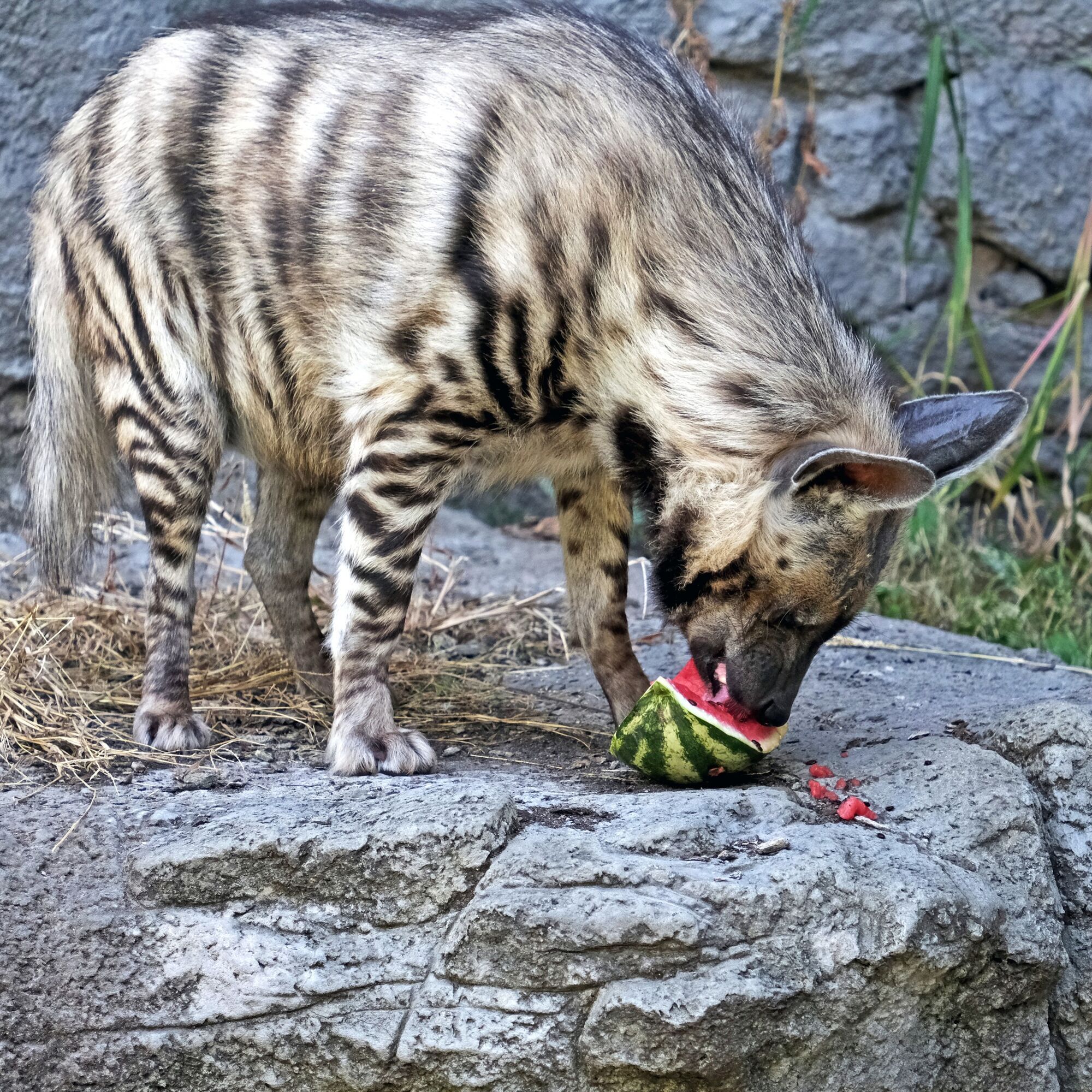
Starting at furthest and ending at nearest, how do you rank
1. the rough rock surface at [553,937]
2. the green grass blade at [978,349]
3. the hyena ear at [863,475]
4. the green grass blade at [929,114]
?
the green grass blade at [978,349] < the green grass blade at [929,114] < the hyena ear at [863,475] < the rough rock surface at [553,937]

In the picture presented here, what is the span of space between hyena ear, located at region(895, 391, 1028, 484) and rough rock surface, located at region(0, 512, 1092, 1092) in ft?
2.13

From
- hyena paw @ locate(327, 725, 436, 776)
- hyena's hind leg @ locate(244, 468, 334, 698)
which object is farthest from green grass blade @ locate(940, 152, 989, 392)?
hyena paw @ locate(327, 725, 436, 776)

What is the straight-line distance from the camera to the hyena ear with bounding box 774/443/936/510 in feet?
8.75

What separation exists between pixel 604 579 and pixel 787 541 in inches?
34.8

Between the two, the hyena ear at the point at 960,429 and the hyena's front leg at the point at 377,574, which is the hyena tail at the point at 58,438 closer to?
the hyena's front leg at the point at 377,574

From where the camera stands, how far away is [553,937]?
8.02ft

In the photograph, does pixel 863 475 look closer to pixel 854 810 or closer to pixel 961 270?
pixel 854 810

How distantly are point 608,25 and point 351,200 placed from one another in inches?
31.1

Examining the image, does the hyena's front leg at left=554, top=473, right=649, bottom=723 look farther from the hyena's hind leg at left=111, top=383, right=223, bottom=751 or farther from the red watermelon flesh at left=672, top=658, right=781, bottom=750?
the hyena's hind leg at left=111, top=383, right=223, bottom=751

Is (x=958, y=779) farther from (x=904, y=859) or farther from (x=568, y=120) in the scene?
(x=568, y=120)

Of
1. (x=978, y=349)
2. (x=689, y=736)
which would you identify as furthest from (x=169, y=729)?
(x=978, y=349)

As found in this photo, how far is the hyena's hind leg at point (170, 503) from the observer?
350cm

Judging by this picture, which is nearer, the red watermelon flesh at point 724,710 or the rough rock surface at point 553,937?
the rough rock surface at point 553,937

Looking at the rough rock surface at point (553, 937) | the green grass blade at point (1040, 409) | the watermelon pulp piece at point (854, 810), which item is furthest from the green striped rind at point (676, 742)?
the green grass blade at point (1040, 409)
